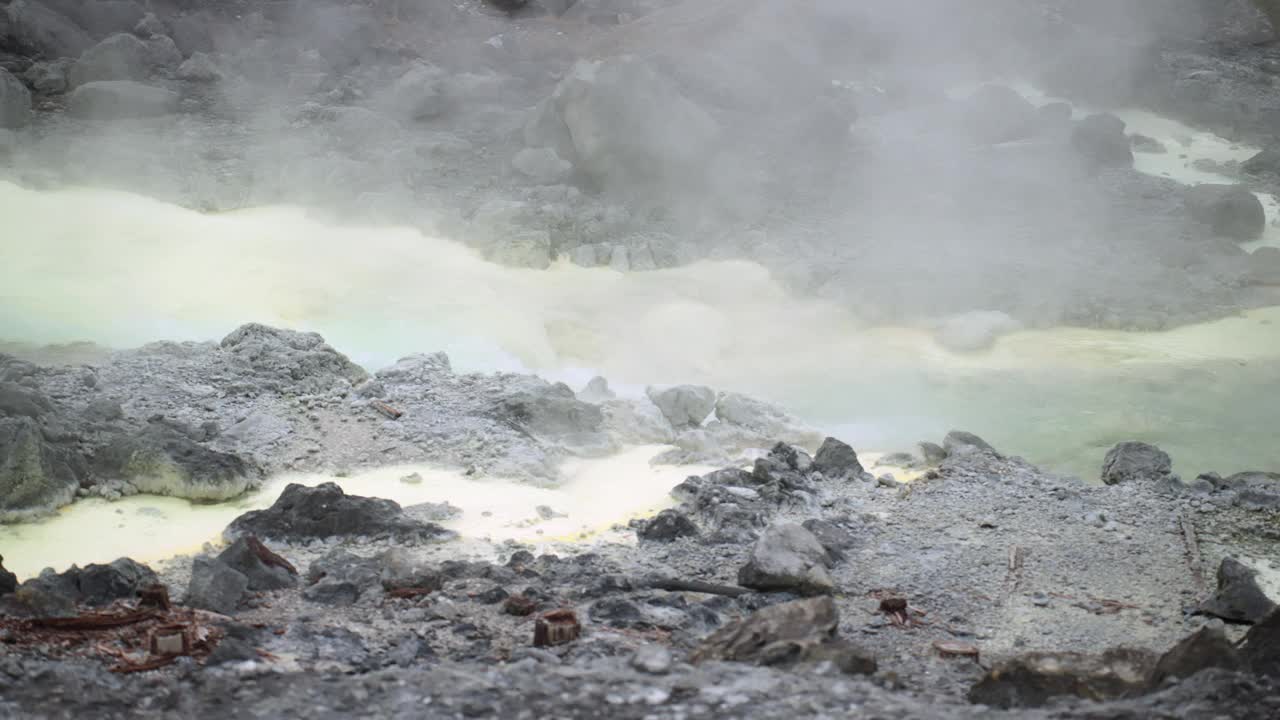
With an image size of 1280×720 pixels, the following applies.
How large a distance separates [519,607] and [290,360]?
398 cm

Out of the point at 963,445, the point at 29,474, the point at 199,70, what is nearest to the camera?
the point at 29,474

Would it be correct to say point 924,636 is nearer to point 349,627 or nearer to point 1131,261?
point 349,627

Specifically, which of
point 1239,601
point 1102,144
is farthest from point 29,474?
point 1102,144

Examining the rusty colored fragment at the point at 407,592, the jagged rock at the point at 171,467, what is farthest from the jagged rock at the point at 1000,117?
the rusty colored fragment at the point at 407,592

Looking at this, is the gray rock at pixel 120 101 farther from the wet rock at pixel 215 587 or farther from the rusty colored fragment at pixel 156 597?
the rusty colored fragment at pixel 156 597

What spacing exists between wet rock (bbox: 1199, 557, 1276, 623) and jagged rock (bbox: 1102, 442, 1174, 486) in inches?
77.3

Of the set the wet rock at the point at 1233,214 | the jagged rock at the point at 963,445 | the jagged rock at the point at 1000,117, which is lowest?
the jagged rock at the point at 963,445

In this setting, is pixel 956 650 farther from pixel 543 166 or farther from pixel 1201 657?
pixel 543 166

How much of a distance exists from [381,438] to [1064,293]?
6878 millimetres

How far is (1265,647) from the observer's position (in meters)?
3.24

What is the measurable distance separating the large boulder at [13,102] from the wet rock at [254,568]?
8.65 metres

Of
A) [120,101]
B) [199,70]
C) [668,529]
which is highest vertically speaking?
[199,70]

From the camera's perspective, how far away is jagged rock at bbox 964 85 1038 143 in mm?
14297

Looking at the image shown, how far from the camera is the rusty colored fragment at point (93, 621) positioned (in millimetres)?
3852
